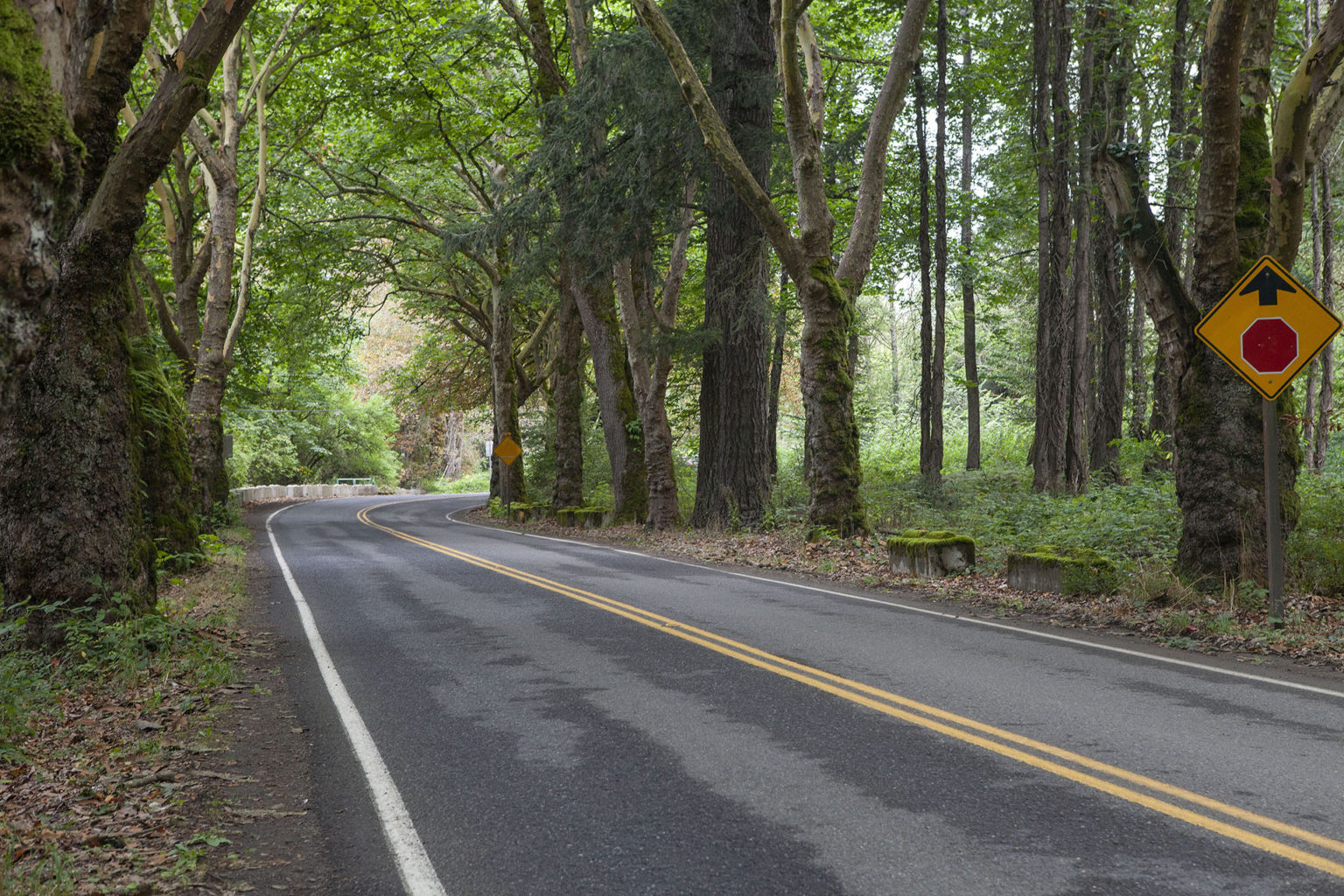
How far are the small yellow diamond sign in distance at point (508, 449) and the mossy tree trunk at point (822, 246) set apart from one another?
1545 cm

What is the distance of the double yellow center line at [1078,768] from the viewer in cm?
397

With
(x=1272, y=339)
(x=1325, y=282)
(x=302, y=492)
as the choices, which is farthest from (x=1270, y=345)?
(x=302, y=492)

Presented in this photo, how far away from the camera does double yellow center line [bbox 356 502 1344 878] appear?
397 cm

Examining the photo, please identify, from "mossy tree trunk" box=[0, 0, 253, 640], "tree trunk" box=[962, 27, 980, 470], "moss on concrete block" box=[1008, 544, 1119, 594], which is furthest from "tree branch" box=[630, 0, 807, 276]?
"tree trunk" box=[962, 27, 980, 470]

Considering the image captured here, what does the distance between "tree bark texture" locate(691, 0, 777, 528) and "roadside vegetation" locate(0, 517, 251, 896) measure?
11.4m

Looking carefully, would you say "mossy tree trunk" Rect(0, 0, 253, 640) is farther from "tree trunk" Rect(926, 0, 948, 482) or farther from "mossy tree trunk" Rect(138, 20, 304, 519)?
"tree trunk" Rect(926, 0, 948, 482)

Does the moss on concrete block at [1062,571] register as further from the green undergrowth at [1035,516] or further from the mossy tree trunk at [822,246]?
the mossy tree trunk at [822,246]

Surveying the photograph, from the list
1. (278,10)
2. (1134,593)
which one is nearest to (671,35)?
(1134,593)

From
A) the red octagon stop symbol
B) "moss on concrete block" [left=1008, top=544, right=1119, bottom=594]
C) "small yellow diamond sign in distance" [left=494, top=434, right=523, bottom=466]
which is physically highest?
the red octagon stop symbol

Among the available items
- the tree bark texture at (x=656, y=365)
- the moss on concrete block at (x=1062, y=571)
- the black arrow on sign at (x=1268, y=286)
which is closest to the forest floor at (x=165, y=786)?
the moss on concrete block at (x=1062, y=571)

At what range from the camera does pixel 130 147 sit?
26.2 feet

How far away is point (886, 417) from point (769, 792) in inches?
1666

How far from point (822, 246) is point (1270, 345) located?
8270 mm

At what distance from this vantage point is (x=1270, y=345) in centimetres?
871
